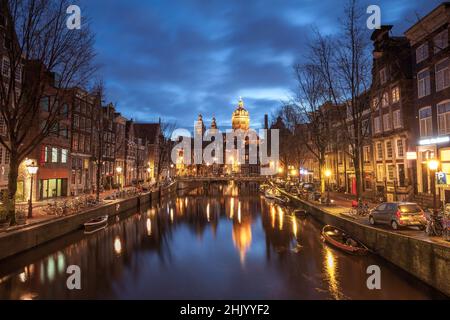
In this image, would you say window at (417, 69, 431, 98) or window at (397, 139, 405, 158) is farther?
window at (397, 139, 405, 158)

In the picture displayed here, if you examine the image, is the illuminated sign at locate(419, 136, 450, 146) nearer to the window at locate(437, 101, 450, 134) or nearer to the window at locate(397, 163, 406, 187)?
the window at locate(437, 101, 450, 134)

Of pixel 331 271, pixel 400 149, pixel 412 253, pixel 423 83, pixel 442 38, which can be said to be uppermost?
pixel 442 38

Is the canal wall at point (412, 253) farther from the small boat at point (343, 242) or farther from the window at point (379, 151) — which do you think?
the window at point (379, 151)

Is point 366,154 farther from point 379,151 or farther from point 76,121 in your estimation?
point 76,121

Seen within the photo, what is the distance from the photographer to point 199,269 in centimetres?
2034

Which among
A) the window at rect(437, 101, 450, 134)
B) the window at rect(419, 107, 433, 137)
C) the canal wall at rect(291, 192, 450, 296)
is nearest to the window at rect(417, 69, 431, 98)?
the window at rect(419, 107, 433, 137)

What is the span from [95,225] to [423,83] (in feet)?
115

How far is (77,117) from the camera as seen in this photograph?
171ft

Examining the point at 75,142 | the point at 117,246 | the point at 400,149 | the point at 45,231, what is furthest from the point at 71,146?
the point at 400,149

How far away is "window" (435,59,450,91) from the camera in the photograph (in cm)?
2785

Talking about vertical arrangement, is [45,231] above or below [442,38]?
below

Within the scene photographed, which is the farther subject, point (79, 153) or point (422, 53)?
point (79, 153)
